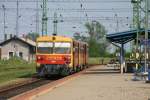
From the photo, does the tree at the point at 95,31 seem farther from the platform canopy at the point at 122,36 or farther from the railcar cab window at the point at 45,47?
the railcar cab window at the point at 45,47

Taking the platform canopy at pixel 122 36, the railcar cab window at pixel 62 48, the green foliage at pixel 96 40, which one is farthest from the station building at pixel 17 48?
the railcar cab window at pixel 62 48

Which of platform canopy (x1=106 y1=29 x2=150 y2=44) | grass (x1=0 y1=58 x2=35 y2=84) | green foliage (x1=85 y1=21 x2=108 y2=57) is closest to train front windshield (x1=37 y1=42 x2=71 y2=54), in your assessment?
grass (x1=0 y1=58 x2=35 y2=84)

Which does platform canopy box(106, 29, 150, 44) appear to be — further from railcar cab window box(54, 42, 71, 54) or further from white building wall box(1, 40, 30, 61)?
white building wall box(1, 40, 30, 61)

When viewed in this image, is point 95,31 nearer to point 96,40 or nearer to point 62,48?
point 96,40

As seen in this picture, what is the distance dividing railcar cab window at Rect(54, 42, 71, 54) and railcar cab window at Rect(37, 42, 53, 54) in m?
0.36

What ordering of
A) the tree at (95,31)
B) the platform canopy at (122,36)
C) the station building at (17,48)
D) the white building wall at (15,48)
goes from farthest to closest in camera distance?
the tree at (95,31)
the white building wall at (15,48)
the station building at (17,48)
the platform canopy at (122,36)

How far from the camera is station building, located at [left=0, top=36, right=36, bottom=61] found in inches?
4063

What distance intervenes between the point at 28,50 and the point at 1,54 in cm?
538

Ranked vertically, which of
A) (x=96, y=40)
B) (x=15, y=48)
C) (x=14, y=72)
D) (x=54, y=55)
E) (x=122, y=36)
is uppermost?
(x=96, y=40)

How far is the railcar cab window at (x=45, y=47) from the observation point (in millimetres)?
39062

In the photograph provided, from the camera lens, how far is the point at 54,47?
39.2 metres

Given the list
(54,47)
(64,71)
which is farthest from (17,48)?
(64,71)

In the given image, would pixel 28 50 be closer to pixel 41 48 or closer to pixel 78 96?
pixel 41 48

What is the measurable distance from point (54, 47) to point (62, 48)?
0.58 metres
